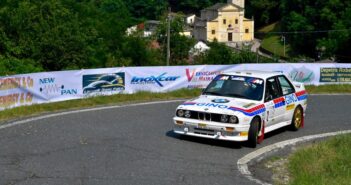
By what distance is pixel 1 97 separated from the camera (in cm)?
1733

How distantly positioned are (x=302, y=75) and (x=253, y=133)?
54.7ft

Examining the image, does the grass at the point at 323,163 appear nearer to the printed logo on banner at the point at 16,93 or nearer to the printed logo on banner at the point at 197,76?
the printed logo on banner at the point at 16,93

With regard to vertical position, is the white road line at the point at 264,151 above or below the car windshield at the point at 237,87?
below

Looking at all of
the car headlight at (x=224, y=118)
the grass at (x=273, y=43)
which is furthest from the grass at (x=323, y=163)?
the grass at (x=273, y=43)

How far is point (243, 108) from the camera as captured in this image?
513 inches

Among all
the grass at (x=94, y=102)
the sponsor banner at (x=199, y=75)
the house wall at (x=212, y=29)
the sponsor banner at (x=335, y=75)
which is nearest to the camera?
the grass at (x=94, y=102)

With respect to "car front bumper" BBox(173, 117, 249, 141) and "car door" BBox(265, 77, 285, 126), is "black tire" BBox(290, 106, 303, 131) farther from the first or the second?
"car front bumper" BBox(173, 117, 249, 141)

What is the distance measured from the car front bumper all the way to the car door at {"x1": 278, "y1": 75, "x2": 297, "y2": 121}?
2563 mm

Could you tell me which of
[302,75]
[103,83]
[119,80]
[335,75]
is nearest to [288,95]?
[103,83]

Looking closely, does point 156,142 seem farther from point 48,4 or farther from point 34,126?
point 48,4

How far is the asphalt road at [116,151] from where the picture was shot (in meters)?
9.91

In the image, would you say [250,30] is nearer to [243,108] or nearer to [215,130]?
[243,108]

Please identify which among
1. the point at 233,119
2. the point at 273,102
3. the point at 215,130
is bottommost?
the point at 215,130

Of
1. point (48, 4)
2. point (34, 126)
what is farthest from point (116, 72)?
point (48, 4)
